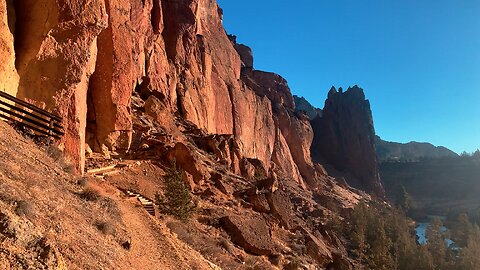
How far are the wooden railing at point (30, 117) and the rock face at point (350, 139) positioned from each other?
106 meters

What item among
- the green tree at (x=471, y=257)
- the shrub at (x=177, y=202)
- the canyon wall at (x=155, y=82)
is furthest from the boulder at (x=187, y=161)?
the green tree at (x=471, y=257)

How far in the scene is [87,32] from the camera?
50.9 ft

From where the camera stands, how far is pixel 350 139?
12381 cm

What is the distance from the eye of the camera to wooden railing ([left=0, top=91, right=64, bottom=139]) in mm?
12438

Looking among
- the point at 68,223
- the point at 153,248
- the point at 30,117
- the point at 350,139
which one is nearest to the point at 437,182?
the point at 350,139

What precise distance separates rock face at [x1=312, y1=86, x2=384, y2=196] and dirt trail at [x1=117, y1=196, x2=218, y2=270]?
10609 centimetres

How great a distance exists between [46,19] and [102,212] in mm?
7977

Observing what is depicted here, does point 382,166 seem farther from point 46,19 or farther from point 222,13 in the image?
point 46,19

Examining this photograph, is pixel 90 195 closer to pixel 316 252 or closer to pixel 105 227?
pixel 105 227

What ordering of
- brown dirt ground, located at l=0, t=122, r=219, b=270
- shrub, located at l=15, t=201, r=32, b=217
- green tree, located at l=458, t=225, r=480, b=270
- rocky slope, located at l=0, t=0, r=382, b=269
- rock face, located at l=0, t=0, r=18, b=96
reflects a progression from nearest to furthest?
brown dirt ground, located at l=0, t=122, r=219, b=270 → shrub, located at l=15, t=201, r=32, b=217 → rock face, located at l=0, t=0, r=18, b=96 → rocky slope, located at l=0, t=0, r=382, b=269 → green tree, located at l=458, t=225, r=480, b=270

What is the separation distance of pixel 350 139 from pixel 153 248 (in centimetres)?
11862

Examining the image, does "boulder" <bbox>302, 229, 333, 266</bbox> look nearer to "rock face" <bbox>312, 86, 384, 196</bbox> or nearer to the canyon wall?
the canyon wall

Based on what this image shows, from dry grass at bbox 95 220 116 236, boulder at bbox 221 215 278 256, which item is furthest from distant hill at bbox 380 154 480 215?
dry grass at bbox 95 220 116 236

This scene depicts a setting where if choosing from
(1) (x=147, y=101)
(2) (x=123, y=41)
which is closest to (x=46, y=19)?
(2) (x=123, y=41)
